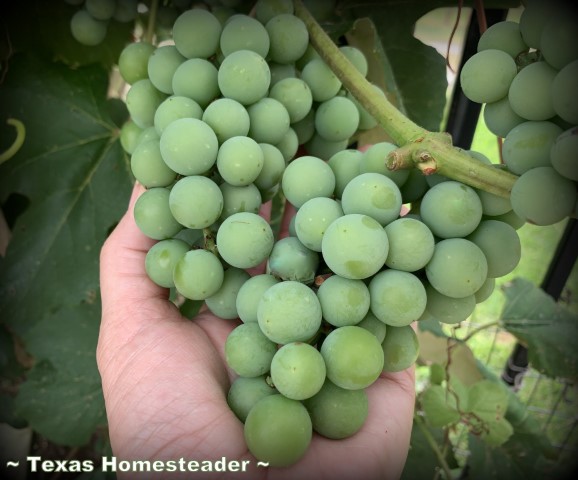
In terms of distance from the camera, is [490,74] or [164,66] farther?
[164,66]

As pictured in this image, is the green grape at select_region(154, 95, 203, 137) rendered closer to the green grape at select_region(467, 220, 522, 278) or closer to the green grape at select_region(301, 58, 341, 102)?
A: the green grape at select_region(301, 58, 341, 102)

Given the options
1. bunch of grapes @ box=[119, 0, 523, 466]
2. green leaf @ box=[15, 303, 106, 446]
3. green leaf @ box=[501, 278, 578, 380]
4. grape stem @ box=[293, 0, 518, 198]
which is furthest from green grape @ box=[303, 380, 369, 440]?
green leaf @ box=[501, 278, 578, 380]

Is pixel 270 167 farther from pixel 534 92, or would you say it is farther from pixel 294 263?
pixel 534 92

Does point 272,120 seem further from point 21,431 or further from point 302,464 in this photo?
point 21,431

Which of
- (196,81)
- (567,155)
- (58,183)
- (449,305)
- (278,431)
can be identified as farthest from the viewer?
(58,183)

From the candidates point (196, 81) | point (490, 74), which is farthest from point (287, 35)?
point (490, 74)

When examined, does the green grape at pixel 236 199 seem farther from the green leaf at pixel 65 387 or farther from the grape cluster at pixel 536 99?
the green leaf at pixel 65 387

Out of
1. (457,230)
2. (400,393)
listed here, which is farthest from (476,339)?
(457,230)
